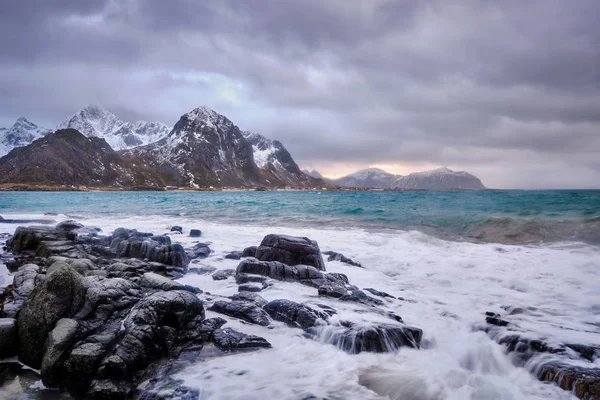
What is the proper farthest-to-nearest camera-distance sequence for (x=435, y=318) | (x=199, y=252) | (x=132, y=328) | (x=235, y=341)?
1. (x=199, y=252)
2. (x=435, y=318)
3. (x=235, y=341)
4. (x=132, y=328)

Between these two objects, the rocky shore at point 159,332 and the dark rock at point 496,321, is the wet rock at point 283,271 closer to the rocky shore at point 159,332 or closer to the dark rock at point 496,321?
the rocky shore at point 159,332

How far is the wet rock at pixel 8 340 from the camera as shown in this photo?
5.81 metres

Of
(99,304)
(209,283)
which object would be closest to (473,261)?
(209,283)

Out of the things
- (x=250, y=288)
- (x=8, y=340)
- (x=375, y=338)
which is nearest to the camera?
(x=8, y=340)

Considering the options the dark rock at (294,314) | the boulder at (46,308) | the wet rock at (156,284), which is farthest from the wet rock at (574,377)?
the boulder at (46,308)

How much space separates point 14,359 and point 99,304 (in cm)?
145

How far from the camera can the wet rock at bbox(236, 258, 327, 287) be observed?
1130 cm

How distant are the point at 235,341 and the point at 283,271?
16.2 feet

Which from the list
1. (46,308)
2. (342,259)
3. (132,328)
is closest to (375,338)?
(132,328)

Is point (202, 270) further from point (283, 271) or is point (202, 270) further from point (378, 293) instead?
point (378, 293)

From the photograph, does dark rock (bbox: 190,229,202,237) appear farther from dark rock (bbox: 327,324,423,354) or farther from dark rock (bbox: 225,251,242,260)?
dark rock (bbox: 327,324,423,354)

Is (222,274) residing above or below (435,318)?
above

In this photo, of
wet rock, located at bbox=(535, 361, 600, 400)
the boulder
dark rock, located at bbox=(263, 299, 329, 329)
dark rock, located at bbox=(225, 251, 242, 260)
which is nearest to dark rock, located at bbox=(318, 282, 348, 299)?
dark rock, located at bbox=(263, 299, 329, 329)

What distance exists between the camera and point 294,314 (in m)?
7.88
